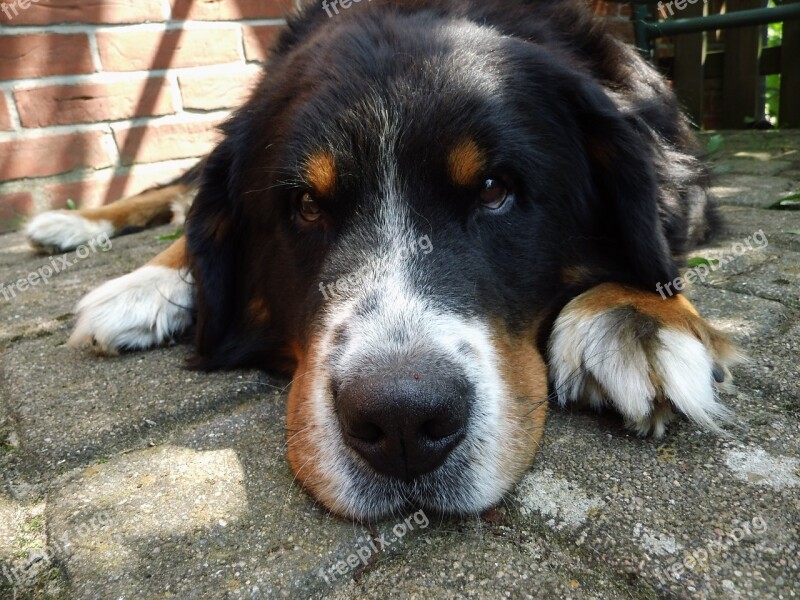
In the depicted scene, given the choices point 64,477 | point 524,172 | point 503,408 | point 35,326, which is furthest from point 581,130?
point 35,326

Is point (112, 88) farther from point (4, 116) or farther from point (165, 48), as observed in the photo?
point (4, 116)

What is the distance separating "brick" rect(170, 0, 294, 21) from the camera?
17.8ft

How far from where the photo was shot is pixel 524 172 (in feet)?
7.13

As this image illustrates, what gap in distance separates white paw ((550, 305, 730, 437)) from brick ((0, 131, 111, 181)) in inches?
178

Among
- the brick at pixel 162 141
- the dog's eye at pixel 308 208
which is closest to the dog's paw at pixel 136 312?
the dog's eye at pixel 308 208

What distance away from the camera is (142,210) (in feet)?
15.7

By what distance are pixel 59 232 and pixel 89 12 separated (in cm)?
187

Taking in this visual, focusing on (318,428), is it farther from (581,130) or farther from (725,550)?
(581,130)

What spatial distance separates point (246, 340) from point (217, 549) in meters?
1.24

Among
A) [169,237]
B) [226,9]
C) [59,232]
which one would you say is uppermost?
[226,9]

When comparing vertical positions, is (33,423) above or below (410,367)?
below

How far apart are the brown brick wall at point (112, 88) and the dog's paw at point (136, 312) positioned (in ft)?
6.35

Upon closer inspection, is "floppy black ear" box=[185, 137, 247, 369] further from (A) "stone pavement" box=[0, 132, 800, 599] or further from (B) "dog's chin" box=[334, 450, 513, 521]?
(B) "dog's chin" box=[334, 450, 513, 521]

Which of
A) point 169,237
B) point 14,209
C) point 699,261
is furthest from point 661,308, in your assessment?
point 14,209
